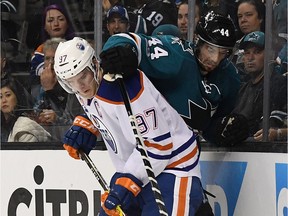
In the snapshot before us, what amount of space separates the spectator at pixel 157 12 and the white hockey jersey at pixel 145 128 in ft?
2.21

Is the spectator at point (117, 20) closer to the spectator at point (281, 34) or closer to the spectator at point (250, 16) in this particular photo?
the spectator at point (250, 16)

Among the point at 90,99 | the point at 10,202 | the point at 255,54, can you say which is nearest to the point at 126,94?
the point at 90,99

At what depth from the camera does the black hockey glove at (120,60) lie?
11.9 ft

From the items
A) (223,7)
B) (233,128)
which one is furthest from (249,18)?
(233,128)

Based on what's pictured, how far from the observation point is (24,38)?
16.3 feet

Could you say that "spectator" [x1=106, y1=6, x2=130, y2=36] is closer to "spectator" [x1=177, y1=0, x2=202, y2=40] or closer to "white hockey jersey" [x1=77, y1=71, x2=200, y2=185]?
"spectator" [x1=177, y1=0, x2=202, y2=40]

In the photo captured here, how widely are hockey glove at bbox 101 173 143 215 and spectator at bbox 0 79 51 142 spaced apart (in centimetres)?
136

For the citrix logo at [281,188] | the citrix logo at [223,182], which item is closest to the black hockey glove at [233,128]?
the citrix logo at [223,182]

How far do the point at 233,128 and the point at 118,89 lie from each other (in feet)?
1.93

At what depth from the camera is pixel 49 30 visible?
16.1 feet

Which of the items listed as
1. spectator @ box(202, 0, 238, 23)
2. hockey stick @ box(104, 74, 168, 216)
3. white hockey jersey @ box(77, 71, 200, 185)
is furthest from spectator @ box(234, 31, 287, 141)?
hockey stick @ box(104, 74, 168, 216)

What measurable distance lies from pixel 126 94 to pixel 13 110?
1.55 m

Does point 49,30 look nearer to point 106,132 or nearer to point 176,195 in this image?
point 106,132

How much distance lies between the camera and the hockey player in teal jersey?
3859 mm
